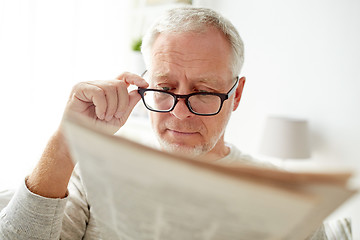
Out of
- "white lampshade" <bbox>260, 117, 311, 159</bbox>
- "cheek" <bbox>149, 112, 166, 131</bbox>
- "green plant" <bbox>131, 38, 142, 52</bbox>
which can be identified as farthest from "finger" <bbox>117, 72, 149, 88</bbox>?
"green plant" <bbox>131, 38, 142, 52</bbox>

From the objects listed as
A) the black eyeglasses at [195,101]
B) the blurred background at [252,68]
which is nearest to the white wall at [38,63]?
the blurred background at [252,68]

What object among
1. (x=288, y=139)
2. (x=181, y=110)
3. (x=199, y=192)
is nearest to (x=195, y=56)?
(x=181, y=110)

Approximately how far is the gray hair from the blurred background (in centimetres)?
148

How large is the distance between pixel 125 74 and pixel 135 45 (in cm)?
251

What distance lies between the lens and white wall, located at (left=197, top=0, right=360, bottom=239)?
2410mm

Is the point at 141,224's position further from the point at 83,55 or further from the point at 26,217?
the point at 83,55

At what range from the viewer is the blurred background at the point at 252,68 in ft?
8.04

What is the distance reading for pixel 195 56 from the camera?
4.02 feet

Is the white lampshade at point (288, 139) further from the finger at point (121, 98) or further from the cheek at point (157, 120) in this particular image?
the finger at point (121, 98)

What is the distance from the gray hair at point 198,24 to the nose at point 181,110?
272 millimetres

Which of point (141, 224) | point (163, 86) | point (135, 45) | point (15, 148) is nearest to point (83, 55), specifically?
point (135, 45)

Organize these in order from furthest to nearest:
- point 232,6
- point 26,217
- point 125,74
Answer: point 232,6 < point 125,74 < point 26,217

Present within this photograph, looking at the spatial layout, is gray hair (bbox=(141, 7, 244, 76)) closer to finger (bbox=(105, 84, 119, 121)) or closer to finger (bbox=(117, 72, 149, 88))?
finger (bbox=(117, 72, 149, 88))

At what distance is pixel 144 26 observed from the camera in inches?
145
